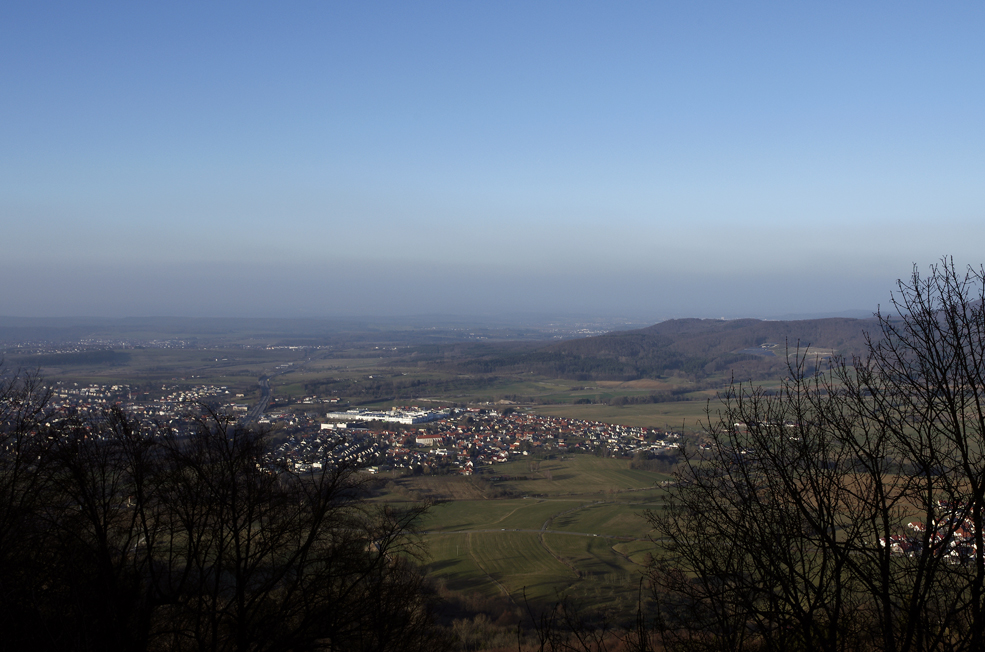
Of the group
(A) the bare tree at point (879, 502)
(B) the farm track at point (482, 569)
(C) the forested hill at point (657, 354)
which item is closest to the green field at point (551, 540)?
(B) the farm track at point (482, 569)

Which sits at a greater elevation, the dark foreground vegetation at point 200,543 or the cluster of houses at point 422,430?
the dark foreground vegetation at point 200,543

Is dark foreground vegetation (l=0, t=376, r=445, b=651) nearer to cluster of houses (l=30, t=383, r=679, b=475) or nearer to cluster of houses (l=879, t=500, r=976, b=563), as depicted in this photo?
cluster of houses (l=879, t=500, r=976, b=563)

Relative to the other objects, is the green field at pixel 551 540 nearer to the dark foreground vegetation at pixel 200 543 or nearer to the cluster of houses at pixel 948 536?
the dark foreground vegetation at pixel 200 543

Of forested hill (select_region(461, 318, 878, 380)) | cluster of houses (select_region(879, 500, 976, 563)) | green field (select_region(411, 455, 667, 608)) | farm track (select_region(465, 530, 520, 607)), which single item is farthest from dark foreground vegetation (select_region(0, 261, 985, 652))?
forested hill (select_region(461, 318, 878, 380))

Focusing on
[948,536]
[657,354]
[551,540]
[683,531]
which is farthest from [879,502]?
[657,354]

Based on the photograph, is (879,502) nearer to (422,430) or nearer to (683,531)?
(683,531)

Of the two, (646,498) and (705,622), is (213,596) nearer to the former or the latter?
(705,622)

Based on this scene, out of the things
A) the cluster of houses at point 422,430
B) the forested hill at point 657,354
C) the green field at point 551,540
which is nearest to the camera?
the green field at point 551,540

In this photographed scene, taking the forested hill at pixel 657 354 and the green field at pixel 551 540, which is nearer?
the green field at pixel 551 540
